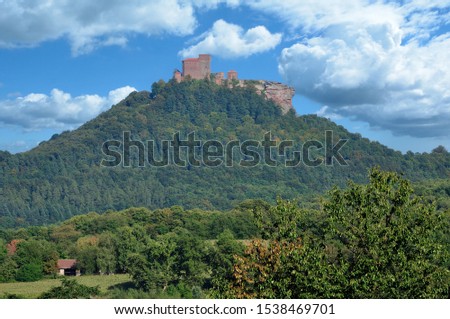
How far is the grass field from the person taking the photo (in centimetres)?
4729

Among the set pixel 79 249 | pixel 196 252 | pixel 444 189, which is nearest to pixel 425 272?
pixel 196 252

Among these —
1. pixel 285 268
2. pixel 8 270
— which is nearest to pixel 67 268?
pixel 8 270

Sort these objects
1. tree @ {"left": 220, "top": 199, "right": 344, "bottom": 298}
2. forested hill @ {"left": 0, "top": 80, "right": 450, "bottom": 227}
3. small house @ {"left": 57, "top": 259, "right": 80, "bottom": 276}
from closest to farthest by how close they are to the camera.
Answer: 1. tree @ {"left": 220, "top": 199, "right": 344, "bottom": 298}
2. small house @ {"left": 57, "top": 259, "right": 80, "bottom": 276}
3. forested hill @ {"left": 0, "top": 80, "right": 450, "bottom": 227}

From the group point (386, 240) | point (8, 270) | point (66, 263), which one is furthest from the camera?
point (66, 263)

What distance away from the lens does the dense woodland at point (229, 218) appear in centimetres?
1279

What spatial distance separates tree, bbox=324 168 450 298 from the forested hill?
118 meters

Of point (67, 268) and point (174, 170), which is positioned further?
point (174, 170)

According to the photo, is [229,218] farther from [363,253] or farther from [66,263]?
[363,253]

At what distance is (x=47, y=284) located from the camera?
5316 cm

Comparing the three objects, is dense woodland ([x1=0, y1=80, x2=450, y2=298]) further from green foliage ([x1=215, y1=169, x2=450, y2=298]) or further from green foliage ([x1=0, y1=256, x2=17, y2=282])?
green foliage ([x1=0, y1=256, x2=17, y2=282])

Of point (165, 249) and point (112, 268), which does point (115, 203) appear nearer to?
point (112, 268)

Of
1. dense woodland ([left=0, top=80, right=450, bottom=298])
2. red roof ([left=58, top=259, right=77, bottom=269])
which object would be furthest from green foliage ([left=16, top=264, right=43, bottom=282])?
red roof ([left=58, top=259, right=77, bottom=269])

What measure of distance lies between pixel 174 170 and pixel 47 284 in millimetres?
112498

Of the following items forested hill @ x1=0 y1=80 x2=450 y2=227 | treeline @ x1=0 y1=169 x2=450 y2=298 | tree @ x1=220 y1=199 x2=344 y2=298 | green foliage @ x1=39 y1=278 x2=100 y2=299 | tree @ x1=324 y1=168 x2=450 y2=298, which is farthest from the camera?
forested hill @ x1=0 y1=80 x2=450 y2=227
